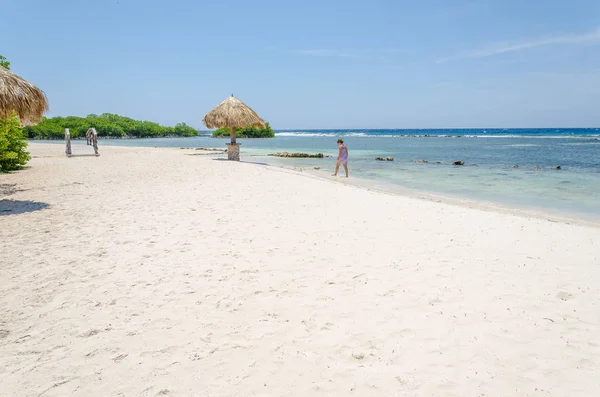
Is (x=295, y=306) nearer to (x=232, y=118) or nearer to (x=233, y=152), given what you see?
(x=233, y=152)

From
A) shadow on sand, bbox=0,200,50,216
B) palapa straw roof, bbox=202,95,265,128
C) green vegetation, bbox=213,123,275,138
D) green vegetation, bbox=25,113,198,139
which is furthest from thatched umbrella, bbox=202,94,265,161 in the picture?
green vegetation, bbox=213,123,275,138

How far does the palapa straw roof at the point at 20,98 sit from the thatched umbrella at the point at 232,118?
11.8 meters

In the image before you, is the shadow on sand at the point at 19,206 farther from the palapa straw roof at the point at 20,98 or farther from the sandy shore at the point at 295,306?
the palapa straw roof at the point at 20,98

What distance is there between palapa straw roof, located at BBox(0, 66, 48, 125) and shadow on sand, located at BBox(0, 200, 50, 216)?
1.98 metres

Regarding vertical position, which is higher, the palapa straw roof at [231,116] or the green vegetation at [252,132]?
the green vegetation at [252,132]

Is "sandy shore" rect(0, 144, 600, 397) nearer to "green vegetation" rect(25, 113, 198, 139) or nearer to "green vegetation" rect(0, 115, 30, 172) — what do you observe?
"green vegetation" rect(0, 115, 30, 172)

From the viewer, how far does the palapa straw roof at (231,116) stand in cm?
2077

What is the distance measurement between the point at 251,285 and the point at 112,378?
1.80 meters

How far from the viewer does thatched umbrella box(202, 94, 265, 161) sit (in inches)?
805

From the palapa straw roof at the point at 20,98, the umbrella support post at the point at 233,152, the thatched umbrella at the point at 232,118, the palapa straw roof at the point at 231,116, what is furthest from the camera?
the palapa straw roof at the point at 231,116

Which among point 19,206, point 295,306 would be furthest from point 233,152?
point 295,306

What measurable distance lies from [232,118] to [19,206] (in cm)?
1358

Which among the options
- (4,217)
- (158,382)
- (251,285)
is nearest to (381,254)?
(251,285)

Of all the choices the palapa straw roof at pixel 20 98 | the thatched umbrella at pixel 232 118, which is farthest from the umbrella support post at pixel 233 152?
the palapa straw roof at pixel 20 98
